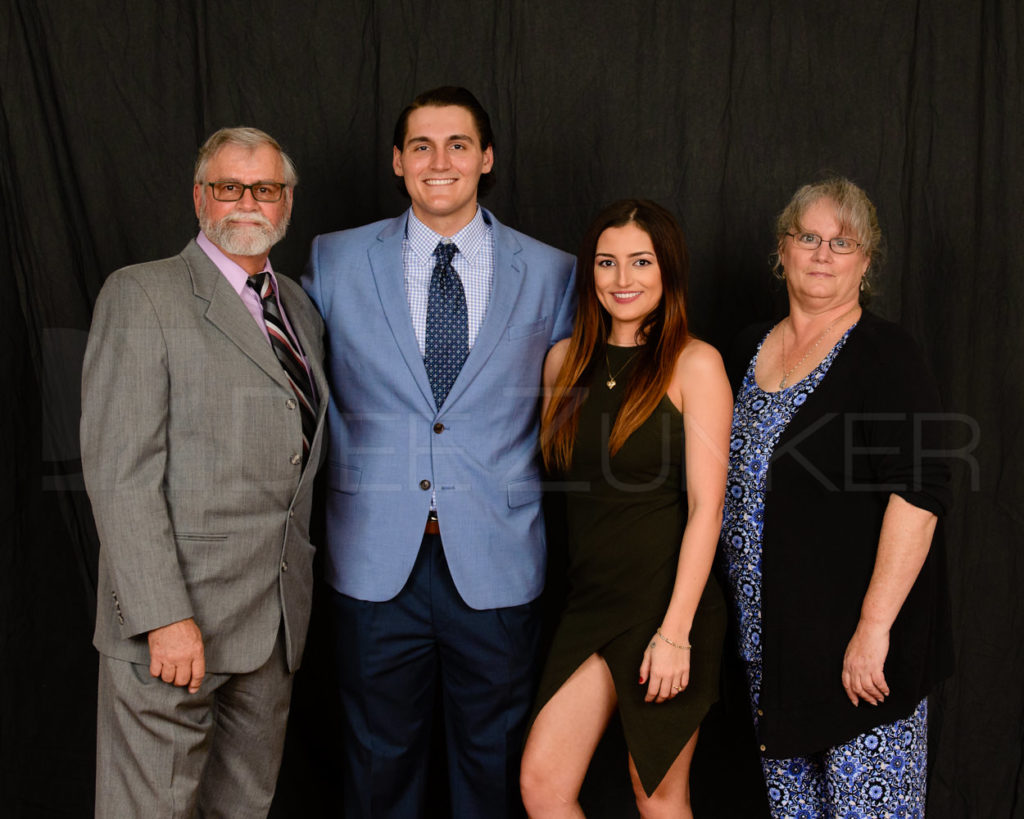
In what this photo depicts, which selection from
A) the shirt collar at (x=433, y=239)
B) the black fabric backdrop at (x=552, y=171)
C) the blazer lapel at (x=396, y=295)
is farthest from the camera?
the black fabric backdrop at (x=552, y=171)

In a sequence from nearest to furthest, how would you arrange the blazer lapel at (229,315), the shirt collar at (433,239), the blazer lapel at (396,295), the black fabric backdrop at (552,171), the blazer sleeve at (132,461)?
1. the blazer sleeve at (132,461)
2. the blazer lapel at (229,315)
3. the blazer lapel at (396,295)
4. the shirt collar at (433,239)
5. the black fabric backdrop at (552,171)

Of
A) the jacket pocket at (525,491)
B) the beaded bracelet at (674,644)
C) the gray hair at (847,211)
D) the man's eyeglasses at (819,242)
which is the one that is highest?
the gray hair at (847,211)

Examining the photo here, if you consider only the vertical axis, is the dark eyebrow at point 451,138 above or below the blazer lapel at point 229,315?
above

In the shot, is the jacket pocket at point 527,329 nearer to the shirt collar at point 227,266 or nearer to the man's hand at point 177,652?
the shirt collar at point 227,266

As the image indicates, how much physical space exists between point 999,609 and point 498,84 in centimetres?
203

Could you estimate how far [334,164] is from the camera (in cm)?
249

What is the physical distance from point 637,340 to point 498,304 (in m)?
0.32

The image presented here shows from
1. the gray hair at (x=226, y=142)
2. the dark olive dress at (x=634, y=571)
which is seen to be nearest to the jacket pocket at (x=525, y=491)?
the dark olive dress at (x=634, y=571)

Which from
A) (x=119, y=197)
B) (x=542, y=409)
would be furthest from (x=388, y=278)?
(x=119, y=197)

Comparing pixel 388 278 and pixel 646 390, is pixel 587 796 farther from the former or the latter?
pixel 388 278

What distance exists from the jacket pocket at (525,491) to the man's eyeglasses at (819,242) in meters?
0.79

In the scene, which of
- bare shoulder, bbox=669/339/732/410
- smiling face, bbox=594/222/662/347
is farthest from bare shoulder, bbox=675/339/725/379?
smiling face, bbox=594/222/662/347

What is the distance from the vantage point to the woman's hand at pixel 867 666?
6.09 feet

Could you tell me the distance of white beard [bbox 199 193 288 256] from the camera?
71.9 inches
